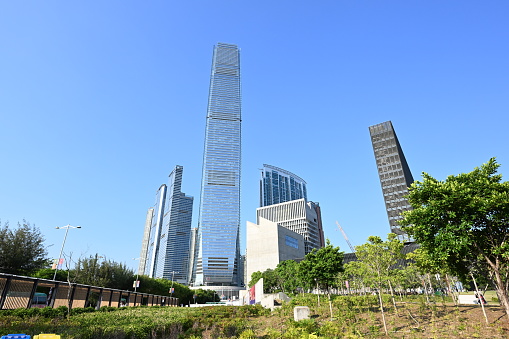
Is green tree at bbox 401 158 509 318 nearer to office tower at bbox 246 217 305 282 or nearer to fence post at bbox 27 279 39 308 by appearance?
fence post at bbox 27 279 39 308

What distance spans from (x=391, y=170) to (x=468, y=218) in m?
147

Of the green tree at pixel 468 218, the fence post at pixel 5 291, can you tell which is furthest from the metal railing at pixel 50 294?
the green tree at pixel 468 218

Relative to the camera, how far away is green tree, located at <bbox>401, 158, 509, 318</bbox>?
13484mm

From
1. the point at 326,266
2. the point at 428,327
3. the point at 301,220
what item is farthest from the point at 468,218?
the point at 301,220

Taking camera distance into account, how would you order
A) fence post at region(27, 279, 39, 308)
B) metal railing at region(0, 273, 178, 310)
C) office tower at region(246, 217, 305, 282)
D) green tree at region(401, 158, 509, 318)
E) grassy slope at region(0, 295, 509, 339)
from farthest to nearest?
office tower at region(246, 217, 305, 282) → fence post at region(27, 279, 39, 308) → metal railing at region(0, 273, 178, 310) → green tree at region(401, 158, 509, 318) → grassy slope at region(0, 295, 509, 339)

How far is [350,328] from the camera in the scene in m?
17.0

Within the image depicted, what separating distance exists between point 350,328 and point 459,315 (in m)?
9.90

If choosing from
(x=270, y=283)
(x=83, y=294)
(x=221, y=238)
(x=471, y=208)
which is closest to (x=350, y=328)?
(x=471, y=208)

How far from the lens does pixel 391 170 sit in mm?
145875

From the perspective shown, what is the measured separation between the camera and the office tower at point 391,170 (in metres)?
137

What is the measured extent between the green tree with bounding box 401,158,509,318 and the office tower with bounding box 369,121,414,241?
134 m

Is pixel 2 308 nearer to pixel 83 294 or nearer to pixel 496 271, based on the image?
pixel 83 294

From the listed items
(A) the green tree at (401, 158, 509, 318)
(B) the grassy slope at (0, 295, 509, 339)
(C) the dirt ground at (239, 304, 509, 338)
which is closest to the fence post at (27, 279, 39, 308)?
(B) the grassy slope at (0, 295, 509, 339)

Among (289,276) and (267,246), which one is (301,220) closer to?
(267,246)
